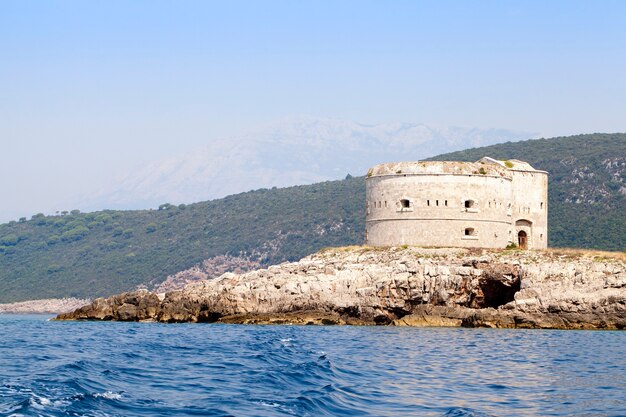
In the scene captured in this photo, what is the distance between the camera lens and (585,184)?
77.4m

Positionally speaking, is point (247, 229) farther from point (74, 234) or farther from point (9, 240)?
point (9, 240)

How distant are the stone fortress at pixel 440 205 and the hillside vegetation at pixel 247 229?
2466cm

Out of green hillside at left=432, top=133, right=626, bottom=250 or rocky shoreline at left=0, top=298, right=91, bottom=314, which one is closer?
green hillside at left=432, top=133, right=626, bottom=250

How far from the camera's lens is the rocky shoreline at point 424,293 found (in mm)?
33500

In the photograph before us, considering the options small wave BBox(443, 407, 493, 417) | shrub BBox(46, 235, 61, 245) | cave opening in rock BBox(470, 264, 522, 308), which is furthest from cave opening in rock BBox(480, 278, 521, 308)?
shrub BBox(46, 235, 61, 245)

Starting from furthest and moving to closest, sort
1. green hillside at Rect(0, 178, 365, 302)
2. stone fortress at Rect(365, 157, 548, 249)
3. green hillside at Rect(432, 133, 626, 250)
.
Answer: green hillside at Rect(0, 178, 365, 302), green hillside at Rect(432, 133, 626, 250), stone fortress at Rect(365, 157, 548, 249)

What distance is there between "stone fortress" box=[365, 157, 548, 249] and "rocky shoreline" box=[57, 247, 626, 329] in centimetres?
264

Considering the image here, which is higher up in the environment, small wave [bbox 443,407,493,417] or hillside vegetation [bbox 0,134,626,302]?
hillside vegetation [bbox 0,134,626,302]

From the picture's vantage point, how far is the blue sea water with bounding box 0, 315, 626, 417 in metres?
15.8

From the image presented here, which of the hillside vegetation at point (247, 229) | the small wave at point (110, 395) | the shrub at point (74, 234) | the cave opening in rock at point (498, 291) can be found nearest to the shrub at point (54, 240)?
the hillside vegetation at point (247, 229)

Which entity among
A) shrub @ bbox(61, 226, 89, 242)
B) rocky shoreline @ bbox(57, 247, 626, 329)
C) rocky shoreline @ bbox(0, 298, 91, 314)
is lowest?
rocky shoreline @ bbox(0, 298, 91, 314)

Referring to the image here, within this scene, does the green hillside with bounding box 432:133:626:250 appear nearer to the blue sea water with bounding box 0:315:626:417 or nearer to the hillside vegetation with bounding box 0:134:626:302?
the hillside vegetation with bounding box 0:134:626:302

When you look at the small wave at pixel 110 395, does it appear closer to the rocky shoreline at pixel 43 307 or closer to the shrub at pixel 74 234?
the rocky shoreline at pixel 43 307

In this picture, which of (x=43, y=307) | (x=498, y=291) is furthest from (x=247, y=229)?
(x=498, y=291)
